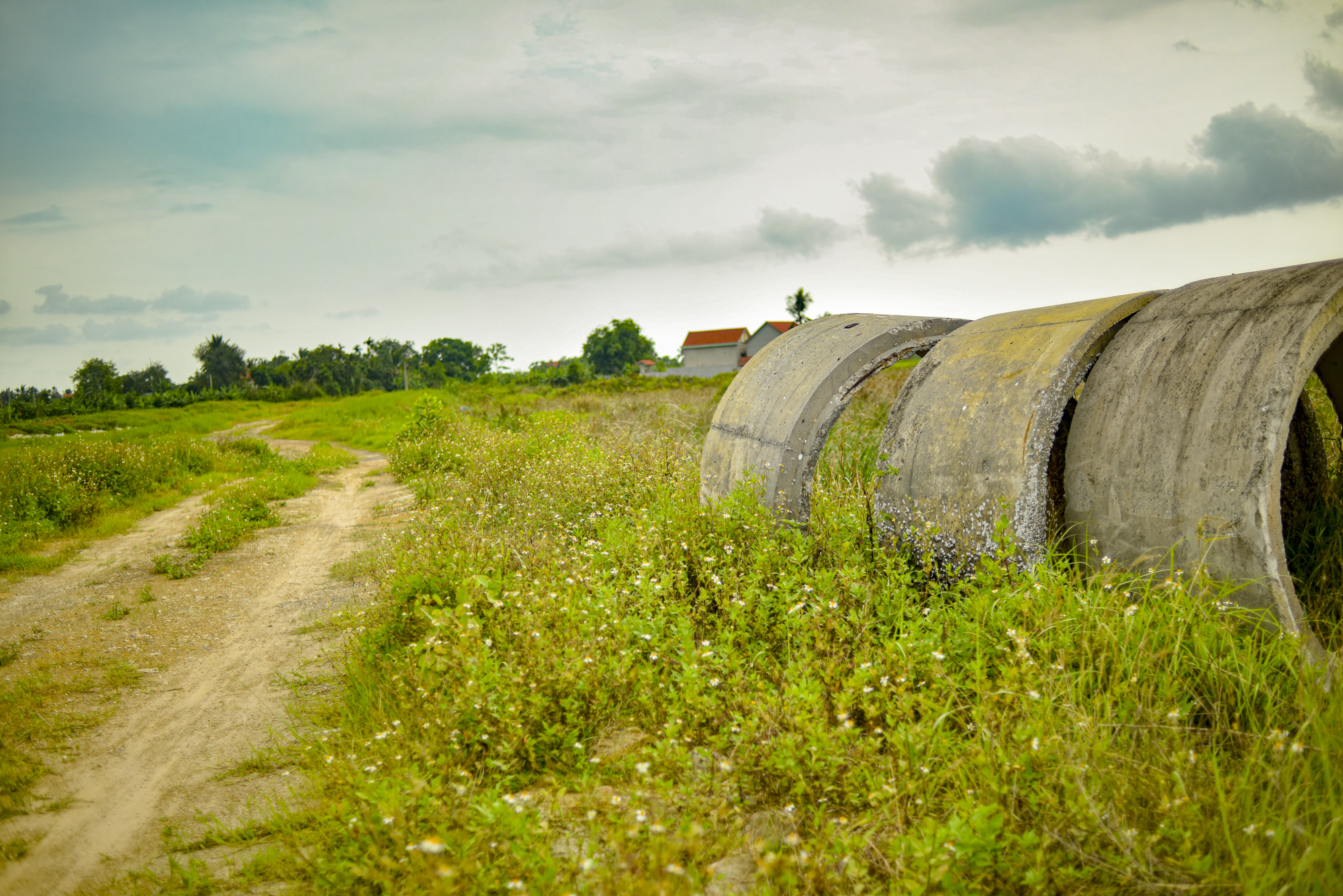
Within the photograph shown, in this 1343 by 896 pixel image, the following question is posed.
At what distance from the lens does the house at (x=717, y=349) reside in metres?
65.4

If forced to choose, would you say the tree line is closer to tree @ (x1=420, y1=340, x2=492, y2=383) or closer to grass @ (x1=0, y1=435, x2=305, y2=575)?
tree @ (x1=420, y1=340, x2=492, y2=383)

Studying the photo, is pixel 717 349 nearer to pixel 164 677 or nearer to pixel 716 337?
pixel 716 337

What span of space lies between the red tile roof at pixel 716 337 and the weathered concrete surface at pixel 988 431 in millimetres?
61312

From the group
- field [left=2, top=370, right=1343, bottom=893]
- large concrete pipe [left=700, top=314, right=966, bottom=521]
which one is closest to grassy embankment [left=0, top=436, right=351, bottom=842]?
field [left=2, top=370, right=1343, bottom=893]

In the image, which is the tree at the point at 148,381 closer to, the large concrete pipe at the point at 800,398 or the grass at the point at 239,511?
the grass at the point at 239,511

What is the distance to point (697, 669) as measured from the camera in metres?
3.41

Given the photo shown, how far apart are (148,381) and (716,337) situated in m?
48.7

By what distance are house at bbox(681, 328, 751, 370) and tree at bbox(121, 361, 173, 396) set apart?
41.5 meters

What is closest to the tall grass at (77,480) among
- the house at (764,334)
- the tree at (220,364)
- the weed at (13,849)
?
the weed at (13,849)

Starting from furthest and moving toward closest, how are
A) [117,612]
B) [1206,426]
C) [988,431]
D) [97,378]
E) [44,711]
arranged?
1. [97,378]
2. [117,612]
3. [44,711]
4. [988,431]
5. [1206,426]

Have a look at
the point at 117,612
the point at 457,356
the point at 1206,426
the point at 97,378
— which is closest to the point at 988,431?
the point at 1206,426

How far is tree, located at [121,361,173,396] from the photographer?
168 feet

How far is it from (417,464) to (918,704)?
1153cm

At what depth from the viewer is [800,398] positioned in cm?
546
